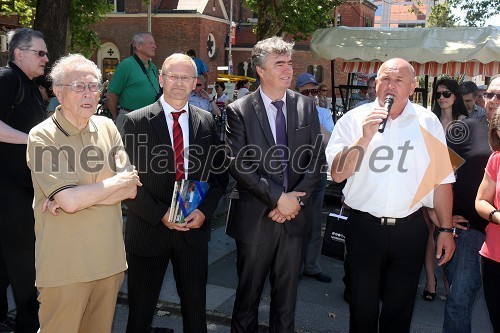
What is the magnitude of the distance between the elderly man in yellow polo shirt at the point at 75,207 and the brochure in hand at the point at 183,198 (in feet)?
1.31

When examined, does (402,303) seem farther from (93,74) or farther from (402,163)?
(93,74)

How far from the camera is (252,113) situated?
12.6ft

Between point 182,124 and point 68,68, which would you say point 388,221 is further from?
point 68,68

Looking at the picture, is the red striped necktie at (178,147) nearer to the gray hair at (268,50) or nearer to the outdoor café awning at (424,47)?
the gray hair at (268,50)

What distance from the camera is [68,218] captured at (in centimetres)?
297

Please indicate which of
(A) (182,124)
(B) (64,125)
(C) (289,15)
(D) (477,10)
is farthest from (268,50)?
(D) (477,10)

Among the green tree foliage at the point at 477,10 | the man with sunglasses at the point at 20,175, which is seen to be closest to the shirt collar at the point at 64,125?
the man with sunglasses at the point at 20,175

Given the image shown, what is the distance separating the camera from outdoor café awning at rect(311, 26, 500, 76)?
909 centimetres

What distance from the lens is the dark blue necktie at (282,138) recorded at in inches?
151

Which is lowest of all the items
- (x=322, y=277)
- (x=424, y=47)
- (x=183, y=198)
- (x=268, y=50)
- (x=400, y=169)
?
(x=322, y=277)

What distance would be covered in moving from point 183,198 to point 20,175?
134 centimetres

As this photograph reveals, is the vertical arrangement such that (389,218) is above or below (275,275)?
above

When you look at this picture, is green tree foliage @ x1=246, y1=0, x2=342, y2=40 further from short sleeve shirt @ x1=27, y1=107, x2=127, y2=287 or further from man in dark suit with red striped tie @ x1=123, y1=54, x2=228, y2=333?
short sleeve shirt @ x1=27, y1=107, x2=127, y2=287

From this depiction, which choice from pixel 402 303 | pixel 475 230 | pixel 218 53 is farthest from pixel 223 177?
pixel 218 53
